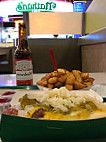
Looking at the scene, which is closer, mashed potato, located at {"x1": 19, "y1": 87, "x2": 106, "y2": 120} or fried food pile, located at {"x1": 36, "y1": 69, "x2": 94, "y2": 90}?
mashed potato, located at {"x1": 19, "y1": 87, "x2": 106, "y2": 120}

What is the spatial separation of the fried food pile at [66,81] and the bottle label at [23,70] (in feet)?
0.27

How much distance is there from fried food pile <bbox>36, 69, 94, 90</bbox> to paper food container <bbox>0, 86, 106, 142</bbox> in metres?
0.35

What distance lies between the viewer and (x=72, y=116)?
0.38 meters

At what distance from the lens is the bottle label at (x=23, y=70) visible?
75 centimetres

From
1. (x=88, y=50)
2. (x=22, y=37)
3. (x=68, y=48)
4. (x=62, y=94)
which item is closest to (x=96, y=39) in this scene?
(x=88, y=50)

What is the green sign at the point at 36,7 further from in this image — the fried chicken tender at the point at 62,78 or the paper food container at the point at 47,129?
the paper food container at the point at 47,129

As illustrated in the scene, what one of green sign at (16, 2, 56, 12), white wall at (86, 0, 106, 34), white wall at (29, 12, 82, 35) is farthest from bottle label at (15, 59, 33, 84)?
green sign at (16, 2, 56, 12)

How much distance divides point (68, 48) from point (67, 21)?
0.45m

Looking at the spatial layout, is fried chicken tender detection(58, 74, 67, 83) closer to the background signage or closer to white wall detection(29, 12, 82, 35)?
white wall detection(29, 12, 82, 35)

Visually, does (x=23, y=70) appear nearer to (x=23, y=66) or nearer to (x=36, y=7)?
(x=23, y=66)

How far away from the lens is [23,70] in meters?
0.75

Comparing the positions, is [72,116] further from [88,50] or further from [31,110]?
[88,50]

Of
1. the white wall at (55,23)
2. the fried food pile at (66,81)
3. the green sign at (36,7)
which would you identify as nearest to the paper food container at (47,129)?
the fried food pile at (66,81)

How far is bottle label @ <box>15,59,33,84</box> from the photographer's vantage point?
754mm
